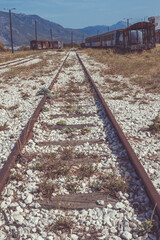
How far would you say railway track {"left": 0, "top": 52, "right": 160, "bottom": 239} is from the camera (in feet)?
7.97

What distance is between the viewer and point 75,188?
3.08 m

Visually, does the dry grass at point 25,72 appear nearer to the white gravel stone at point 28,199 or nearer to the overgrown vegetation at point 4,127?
the overgrown vegetation at point 4,127

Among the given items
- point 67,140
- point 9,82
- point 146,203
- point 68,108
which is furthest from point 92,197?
point 9,82

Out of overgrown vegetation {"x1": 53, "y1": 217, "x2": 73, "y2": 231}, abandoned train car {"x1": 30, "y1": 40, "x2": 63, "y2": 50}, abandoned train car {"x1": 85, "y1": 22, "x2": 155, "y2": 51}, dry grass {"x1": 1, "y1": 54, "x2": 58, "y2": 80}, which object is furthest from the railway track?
abandoned train car {"x1": 30, "y1": 40, "x2": 63, "y2": 50}

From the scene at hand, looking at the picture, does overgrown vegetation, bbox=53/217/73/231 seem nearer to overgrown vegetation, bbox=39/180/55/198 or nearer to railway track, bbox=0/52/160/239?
railway track, bbox=0/52/160/239

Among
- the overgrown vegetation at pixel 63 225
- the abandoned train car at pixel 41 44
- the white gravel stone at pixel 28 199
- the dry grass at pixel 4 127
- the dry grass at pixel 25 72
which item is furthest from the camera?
the abandoned train car at pixel 41 44

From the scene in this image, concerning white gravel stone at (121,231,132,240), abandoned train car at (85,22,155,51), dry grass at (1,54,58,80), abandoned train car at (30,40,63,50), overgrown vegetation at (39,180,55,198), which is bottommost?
white gravel stone at (121,231,132,240)

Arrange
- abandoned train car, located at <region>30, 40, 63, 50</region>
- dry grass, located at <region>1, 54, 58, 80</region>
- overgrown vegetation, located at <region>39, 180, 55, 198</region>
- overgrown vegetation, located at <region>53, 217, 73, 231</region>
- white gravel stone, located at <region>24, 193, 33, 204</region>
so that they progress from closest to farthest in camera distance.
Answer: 1. overgrown vegetation, located at <region>53, 217, 73, 231</region>
2. white gravel stone, located at <region>24, 193, 33, 204</region>
3. overgrown vegetation, located at <region>39, 180, 55, 198</region>
4. dry grass, located at <region>1, 54, 58, 80</region>
5. abandoned train car, located at <region>30, 40, 63, 50</region>

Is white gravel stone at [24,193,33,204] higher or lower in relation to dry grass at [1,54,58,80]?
lower

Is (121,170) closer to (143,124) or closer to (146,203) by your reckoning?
(146,203)

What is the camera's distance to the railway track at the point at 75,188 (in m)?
2.43

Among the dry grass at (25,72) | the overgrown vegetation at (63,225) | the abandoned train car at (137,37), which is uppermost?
the abandoned train car at (137,37)

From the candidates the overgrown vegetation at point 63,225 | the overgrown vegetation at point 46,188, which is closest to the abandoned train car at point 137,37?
the overgrown vegetation at point 46,188

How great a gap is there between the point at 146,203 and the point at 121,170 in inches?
30.5
